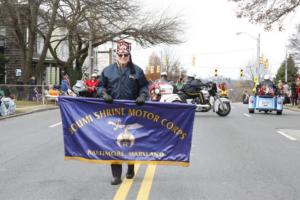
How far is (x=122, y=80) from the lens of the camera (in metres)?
7.90

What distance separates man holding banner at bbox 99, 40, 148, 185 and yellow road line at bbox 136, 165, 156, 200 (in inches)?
15.2

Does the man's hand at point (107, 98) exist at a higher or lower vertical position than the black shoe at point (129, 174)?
higher

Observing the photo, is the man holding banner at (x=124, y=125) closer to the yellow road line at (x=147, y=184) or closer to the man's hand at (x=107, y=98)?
the man's hand at (x=107, y=98)

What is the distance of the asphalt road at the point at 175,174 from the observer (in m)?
7.34

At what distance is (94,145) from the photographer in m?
7.86

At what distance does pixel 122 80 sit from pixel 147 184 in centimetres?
145

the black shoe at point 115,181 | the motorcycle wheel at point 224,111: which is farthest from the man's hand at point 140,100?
the motorcycle wheel at point 224,111

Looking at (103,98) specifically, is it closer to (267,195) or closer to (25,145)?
(267,195)

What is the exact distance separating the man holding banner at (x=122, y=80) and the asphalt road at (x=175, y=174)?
23.6 inches

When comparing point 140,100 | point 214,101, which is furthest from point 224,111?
point 140,100

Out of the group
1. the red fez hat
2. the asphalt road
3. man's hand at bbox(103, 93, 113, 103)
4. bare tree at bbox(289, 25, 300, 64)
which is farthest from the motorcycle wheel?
bare tree at bbox(289, 25, 300, 64)

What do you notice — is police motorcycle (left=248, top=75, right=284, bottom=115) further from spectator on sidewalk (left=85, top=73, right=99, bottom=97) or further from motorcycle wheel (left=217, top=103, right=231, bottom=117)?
spectator on sidewalk (left=85, top=73, right=99, bottom=97)

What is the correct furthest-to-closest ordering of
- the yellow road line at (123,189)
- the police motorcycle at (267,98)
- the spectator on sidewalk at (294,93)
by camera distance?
the spectator on sidewalk at (294,93)
the police motorcycle at (267,98)
the yellow road line at (123,189)

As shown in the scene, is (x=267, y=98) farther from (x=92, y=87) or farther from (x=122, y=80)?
(x=122, y=80)
